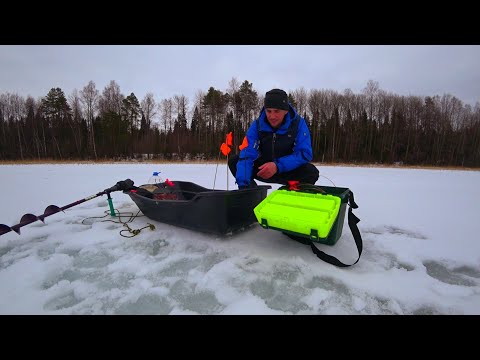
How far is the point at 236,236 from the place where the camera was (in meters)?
2.49

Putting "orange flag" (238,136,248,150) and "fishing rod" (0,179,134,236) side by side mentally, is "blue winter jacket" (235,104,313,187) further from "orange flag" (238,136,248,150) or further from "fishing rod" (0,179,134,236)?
"fishing rod" (0,179,134,236)

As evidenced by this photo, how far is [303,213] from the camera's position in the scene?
1819 millimetres

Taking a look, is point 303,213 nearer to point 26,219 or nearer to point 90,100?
point 26,219

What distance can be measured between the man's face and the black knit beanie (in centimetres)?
5

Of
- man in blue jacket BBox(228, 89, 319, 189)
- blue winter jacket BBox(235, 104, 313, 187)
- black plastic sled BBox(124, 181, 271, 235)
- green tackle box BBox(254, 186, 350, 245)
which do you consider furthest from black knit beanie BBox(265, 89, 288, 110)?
green tackle box BBox(254, 186, 350, 245)

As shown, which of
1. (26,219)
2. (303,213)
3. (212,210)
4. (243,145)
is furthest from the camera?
(243,145)

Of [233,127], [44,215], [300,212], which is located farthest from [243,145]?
[233,127]

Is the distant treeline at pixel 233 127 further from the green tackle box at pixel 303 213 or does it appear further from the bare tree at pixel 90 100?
the green tackle box at pixel 303 213

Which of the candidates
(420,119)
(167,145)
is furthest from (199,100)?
(420,119)

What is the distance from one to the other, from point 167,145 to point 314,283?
3010 centimetres

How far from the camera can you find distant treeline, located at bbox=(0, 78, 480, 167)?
29.1 metres

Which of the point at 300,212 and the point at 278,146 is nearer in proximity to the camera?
the point at 300,212

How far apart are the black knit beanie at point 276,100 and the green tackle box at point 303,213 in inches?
39.2

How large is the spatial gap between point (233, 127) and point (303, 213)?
100.0 feet
